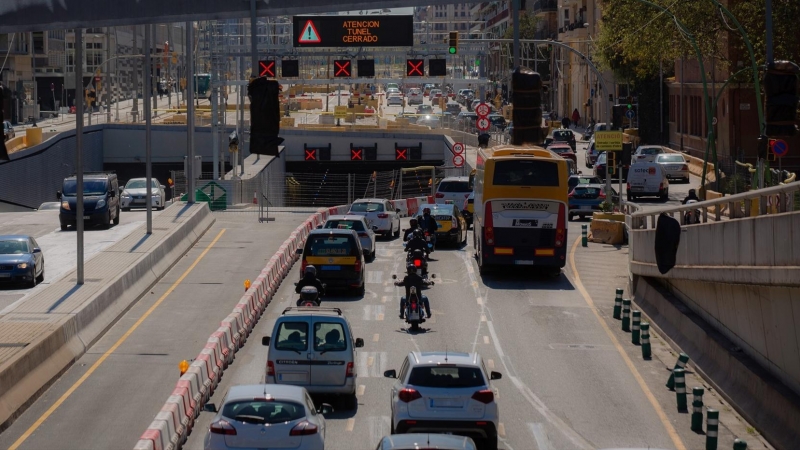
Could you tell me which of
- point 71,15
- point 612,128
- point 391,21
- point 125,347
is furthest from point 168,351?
point 391,21

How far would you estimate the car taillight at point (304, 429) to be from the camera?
573 inches

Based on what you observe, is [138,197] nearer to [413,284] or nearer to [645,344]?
[413,284]

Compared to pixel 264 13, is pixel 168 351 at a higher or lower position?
lower

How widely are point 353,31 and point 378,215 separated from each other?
686 inches

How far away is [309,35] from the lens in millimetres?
57906

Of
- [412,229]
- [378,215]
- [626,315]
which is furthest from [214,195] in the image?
[626,315]

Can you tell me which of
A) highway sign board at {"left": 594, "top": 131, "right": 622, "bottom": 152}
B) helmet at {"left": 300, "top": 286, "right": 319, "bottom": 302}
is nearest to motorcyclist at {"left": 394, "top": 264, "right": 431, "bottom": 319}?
helmet at {"left": 300, "top": 286, "right": 319, "bottom": 302}

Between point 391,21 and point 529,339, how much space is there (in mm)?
33953

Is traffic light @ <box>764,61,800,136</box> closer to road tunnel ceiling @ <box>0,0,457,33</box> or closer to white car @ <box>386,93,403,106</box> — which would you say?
road tunnel ceiling @ <box>0,0,457,33</box>

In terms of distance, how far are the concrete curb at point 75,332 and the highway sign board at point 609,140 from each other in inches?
626

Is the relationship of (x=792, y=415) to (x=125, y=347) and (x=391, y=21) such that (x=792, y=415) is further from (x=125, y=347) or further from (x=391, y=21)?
(x=391, y=21)

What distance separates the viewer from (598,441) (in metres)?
18.2

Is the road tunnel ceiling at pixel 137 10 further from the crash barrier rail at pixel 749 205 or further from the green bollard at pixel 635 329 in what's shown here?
the green bollard at pixel 635 329

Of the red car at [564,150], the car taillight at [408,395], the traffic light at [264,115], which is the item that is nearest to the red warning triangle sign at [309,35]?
the red car at [564,150]
